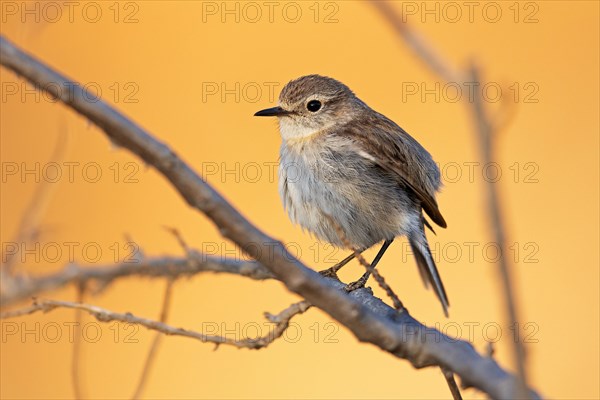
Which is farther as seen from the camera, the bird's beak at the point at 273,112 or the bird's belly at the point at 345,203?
the bird's beak at the point at 273,112

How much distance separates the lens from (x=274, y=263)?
930mm

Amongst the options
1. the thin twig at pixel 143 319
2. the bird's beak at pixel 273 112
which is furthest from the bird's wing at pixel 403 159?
the thin twig at pixel 143 319

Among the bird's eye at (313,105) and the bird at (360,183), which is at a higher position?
the bird's eye at (313,105)

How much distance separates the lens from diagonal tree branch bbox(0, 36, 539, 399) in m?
0.84

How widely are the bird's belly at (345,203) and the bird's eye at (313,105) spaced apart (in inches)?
18.9

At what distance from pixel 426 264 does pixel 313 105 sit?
1.04 meters

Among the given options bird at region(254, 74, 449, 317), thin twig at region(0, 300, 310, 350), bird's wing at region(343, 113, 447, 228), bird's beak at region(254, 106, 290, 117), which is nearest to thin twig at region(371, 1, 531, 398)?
thin twig at region(0, 300, 310, 350)

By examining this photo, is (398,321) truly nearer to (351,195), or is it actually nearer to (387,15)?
(387,15)

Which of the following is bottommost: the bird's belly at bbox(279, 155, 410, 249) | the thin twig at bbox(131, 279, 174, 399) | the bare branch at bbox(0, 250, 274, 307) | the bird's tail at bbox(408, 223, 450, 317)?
the thin twig at bbox(131, 279, 174, 399)

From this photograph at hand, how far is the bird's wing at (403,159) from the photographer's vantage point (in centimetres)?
369

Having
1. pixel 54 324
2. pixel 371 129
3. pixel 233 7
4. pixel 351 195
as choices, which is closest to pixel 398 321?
pixel 351 195

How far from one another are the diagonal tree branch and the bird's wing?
8.59 ft

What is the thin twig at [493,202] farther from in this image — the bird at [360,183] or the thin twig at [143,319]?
the bird at [360,183]

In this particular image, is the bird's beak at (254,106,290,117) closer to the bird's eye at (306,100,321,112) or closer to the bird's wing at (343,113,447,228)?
the bird's eye at (306,100,321,112)
